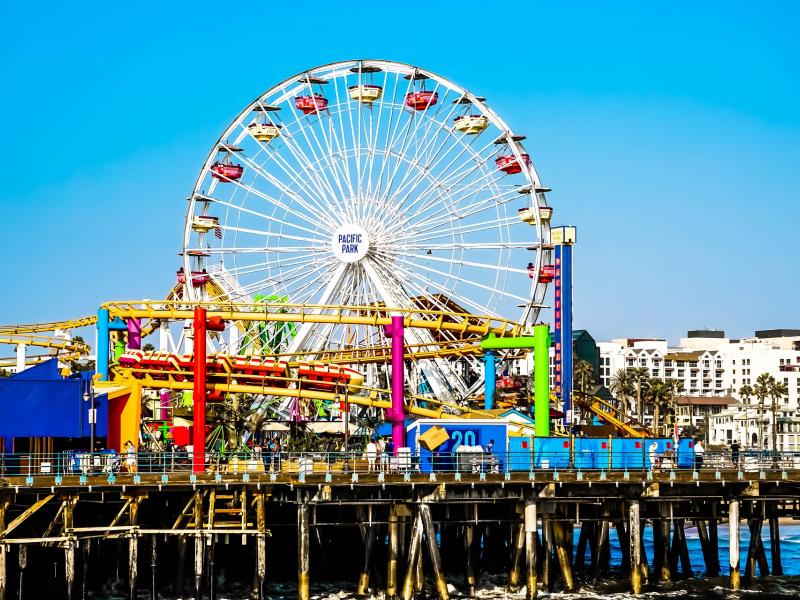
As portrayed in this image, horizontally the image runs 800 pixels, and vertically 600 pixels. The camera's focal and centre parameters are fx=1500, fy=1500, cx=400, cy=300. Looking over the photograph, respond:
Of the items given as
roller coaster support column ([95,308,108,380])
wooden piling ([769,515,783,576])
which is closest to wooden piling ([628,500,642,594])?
wooden piling ([769,515,783,576])

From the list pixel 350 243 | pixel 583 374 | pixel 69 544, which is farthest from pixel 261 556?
pixel 583 374

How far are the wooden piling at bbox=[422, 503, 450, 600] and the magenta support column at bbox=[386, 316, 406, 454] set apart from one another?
31.5ft

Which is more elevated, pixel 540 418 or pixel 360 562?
pixel 540 418

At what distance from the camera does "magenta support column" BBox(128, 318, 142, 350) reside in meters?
84.3

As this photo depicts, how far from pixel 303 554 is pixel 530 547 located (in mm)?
8910

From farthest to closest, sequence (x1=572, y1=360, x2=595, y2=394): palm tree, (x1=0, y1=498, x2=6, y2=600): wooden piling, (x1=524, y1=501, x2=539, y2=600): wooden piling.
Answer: (x1=572, y1=360, x2=595, y2=394): palm tree, (x1=524, y1=501, x2=539, y2=600): wooden piling, (x1=0, y1=498, x2=6, y2=600): wooden piling

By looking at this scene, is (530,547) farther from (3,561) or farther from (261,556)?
(3,561)

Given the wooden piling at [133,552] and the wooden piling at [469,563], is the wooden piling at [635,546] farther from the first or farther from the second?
the wooden piling at [133,552]

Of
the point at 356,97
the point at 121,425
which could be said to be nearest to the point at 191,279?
the point at 356,97

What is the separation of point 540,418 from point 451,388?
31166 mm

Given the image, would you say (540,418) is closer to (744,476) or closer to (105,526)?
(744,476)

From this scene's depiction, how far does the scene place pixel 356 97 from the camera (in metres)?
99.8

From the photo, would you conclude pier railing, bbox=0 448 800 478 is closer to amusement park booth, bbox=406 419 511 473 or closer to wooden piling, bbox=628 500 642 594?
amusement park booth, bbox=406 419 511 473

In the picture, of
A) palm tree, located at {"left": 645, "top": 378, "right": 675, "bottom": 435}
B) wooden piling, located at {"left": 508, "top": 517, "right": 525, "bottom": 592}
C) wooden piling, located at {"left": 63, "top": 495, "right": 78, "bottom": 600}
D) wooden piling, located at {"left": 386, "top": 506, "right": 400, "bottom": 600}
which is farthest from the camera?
palm tree, located at {"left": 645, "top": 378, "right": 675, "bottom": 435}
